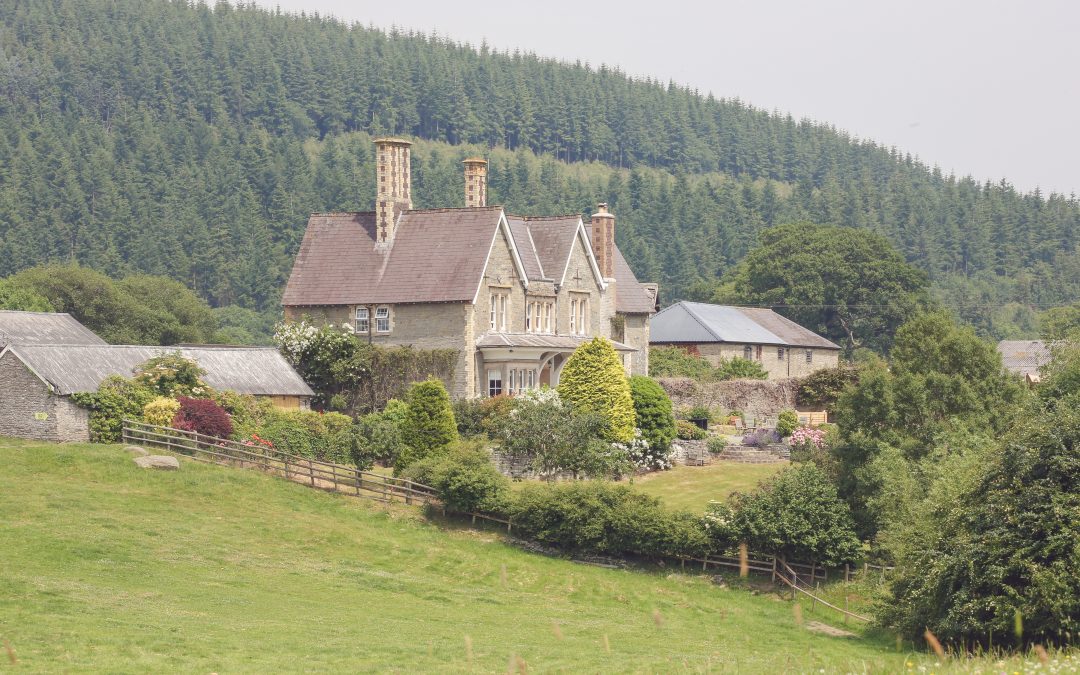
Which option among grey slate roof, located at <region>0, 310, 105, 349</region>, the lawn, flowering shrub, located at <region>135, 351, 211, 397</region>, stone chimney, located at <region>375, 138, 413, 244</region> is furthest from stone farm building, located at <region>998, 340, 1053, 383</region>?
flowering shrub, located at <region>135, 351, 211, 397</region>

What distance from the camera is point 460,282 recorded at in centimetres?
6022

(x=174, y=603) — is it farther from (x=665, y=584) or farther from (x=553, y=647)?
(x=665, y=584)

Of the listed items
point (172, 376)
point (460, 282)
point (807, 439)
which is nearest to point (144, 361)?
point (172, 376)

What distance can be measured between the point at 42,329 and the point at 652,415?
26.1 meters

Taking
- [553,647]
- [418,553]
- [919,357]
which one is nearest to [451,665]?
[553,647]

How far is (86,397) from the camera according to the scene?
48.0m

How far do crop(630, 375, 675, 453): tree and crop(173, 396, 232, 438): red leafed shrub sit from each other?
16.0m

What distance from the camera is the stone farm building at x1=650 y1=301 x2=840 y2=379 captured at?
87000 millimetres

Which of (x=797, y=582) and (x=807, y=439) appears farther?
(x=807, y=439)

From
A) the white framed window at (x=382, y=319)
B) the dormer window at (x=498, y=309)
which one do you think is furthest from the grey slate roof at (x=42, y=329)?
the dormer window at (x=498, y=309)

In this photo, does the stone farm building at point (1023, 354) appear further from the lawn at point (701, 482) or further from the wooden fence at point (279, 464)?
the wooden fence at point (279, 464)

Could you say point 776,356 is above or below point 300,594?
above

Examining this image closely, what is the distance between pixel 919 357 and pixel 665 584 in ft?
45.2

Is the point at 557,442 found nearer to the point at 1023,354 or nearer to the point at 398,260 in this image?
the point at 398,260
